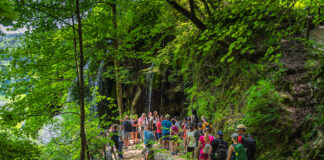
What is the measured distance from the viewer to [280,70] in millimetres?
6027

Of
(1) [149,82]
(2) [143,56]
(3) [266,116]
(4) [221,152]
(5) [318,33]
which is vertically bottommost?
(4) [221,152]

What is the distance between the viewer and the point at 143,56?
6.45 m

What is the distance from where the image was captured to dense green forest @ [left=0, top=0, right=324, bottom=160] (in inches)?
151

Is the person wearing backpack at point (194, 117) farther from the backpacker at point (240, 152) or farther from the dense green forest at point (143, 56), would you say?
the backpacker at point (240, 152)

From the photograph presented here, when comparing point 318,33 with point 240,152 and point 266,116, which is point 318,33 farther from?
point 240,152

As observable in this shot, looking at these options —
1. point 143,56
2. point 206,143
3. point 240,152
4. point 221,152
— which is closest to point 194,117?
point 206,143

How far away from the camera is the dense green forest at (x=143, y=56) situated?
3.84 metres

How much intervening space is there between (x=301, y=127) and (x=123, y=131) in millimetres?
7336

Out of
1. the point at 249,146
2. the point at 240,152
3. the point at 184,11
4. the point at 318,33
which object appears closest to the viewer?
the point at 240,152

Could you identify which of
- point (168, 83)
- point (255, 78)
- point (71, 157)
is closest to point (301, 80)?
point (255, 78)

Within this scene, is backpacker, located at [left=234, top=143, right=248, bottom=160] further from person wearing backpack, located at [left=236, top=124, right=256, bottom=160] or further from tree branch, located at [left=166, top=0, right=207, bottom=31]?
tree branch, located at [left=166, top=0, right=207, bottom=31]

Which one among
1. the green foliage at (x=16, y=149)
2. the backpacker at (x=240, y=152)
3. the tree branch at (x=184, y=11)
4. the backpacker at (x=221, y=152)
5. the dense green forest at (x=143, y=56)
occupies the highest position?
the tree branch at (x=184, y=11)

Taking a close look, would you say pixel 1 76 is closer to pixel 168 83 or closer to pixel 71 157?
pixel 71 157

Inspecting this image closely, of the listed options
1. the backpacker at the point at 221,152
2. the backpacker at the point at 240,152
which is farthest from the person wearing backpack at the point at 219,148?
the backpacker at the point at 240,152
